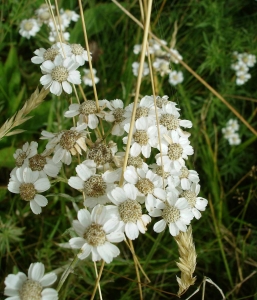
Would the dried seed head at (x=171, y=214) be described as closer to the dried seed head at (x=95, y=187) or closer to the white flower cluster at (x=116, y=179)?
the white flower cluster at (x=116, y=179)

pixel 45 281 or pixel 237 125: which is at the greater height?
pixel 45 281

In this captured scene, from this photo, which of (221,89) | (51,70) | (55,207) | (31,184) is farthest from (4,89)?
(221,89)

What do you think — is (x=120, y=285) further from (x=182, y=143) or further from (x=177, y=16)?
(x=177, y=16)

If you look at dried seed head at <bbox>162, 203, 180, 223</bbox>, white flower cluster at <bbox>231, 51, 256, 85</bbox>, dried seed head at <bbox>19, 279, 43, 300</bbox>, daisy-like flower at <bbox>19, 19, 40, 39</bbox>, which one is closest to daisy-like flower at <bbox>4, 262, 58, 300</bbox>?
dried seed head at <bbox>19, 279, 43, 300</bbox>

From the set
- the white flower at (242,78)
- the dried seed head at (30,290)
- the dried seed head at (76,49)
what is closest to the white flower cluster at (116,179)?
the dried seed head at (30,290)

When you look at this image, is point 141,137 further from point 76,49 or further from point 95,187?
point 76,49

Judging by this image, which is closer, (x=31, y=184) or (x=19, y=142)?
(x=31, y=184)
